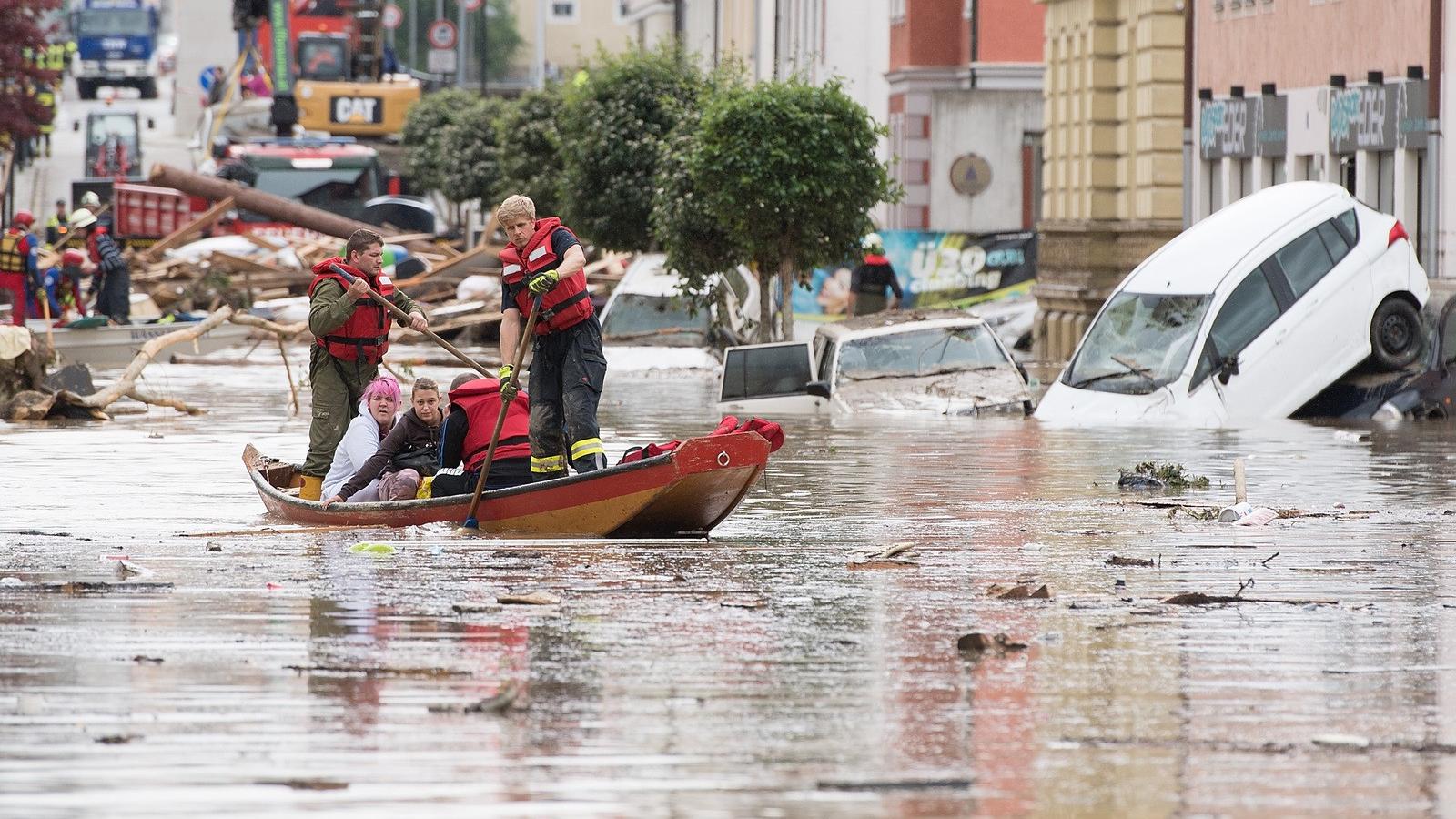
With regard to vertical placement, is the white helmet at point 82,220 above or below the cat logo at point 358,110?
below

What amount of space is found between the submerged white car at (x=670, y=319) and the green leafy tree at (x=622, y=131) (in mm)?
4294

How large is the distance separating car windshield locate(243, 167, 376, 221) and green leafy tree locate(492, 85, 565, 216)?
9.48m

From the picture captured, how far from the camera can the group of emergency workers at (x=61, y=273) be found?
110 feet

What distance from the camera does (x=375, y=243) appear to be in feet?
49.2

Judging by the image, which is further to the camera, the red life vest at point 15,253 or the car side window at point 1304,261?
the red life vest at point 15,253

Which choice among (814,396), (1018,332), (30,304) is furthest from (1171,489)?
(1018,332)

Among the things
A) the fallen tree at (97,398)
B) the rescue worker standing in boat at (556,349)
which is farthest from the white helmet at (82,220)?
the rescue worker standing in boat at (556,349)

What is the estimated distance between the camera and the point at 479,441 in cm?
1358

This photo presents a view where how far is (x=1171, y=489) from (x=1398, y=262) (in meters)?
8.24

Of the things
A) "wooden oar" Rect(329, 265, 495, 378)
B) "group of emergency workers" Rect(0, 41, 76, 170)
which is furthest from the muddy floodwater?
"group of emergency workers" Rect(0, 41, 76, 170)

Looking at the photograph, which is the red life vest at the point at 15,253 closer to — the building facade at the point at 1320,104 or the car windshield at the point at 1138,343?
the car windshield at the point at 1138,343

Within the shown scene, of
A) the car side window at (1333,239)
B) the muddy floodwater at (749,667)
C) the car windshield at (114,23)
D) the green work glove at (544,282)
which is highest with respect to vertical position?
the car windshield at (114,23)

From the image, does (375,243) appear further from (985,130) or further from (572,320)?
(985,130)

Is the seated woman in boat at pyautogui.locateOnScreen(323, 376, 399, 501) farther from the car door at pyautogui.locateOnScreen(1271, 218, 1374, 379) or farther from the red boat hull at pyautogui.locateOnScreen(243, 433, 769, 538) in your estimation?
the car door at pyautogui.locateOnScreen(1271, 218, 1374, 379)
